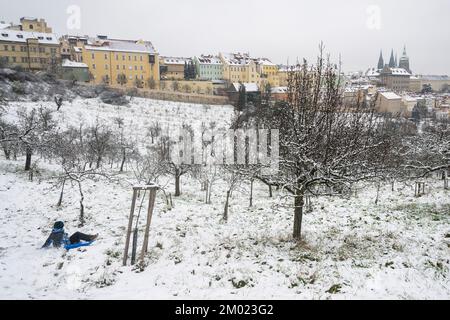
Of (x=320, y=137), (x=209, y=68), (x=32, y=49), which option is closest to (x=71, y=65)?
(x=32, y=49)

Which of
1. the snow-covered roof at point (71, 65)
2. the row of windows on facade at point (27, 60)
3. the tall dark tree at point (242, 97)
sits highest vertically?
the row of windows on facade at point (27, 60)

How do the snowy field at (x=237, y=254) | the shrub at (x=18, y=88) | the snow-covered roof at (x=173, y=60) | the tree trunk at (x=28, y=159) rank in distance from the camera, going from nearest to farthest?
the snowy field at (x=237, y=254), the tree trunk at (x=28, y=159), the shrub at (x=18, y=88), the snow-covered roof at (x=173, y=60)

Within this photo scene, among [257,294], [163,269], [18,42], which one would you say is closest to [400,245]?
[257,294]

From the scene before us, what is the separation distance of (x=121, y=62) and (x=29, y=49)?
22569 millimetres

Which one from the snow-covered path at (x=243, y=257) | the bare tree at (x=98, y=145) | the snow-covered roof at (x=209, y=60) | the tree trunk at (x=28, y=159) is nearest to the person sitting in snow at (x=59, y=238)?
the snow-covered path at (x=243, y=257)

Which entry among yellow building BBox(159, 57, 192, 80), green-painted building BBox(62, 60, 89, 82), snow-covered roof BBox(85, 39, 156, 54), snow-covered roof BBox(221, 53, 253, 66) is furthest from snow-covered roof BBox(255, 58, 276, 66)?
green-painted building BBox(62, 60, 89, 82)

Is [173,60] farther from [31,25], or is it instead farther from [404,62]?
[404,62]

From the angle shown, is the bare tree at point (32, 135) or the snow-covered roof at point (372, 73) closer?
the bare tree at point (32, 135)

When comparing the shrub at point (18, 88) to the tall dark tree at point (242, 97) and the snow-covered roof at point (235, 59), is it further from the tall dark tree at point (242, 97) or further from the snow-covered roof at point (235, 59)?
the snow-covered roof at point (235, 59)

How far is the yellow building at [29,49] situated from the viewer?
2645 inches

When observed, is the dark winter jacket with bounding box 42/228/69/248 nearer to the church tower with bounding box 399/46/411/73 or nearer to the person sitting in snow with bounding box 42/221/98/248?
the person sitting in snow with bounding box 42/221/98/248

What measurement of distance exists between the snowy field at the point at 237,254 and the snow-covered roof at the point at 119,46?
240ft

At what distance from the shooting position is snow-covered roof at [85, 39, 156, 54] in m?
78.8

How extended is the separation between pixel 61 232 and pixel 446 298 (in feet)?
39.9
